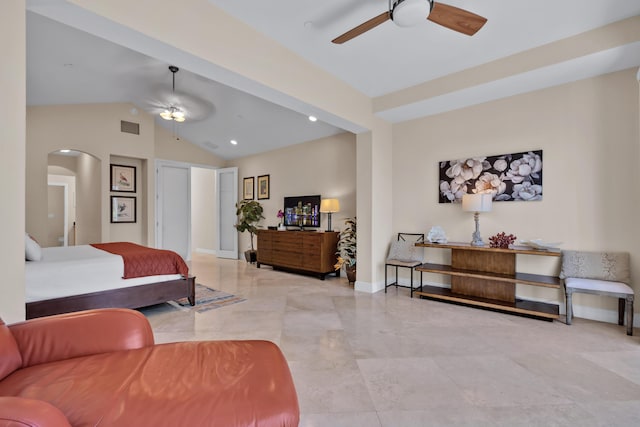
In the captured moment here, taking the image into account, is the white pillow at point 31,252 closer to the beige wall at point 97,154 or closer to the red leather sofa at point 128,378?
the red leather sofa at point 128,378

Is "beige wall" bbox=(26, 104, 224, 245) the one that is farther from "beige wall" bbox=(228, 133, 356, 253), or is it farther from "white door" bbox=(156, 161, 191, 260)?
"beige wall" bbox=(228, 133, 356, 253)

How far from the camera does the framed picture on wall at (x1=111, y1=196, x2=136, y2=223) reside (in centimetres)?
591

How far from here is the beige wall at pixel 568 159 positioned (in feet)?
10.2

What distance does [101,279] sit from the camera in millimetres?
3109

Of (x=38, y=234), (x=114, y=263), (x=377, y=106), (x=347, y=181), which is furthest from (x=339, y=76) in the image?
(x=38, y=234)

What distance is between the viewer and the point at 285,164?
6.55 m

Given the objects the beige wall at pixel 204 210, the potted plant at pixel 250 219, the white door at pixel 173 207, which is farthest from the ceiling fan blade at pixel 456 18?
the beige wall at pixel 204 210

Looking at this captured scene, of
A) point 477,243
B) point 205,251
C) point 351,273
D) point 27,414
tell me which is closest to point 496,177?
point 477,243

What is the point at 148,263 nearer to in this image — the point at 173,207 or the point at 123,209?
the point at 123,209

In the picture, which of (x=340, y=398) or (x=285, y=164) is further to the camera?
(x=285, y=164)

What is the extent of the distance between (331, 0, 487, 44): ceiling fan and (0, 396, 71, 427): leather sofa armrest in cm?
260

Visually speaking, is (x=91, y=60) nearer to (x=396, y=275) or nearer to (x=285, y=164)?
(x=285, y=164)

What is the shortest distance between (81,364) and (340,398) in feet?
4.57

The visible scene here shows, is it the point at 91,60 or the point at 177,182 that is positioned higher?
the point at 91,60
